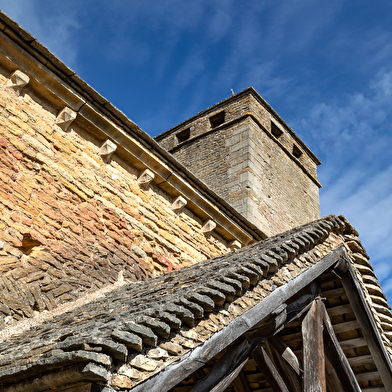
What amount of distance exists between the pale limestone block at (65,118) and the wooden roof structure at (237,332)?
8.78 feet

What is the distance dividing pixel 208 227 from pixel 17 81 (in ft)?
12.3

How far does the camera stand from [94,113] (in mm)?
6109

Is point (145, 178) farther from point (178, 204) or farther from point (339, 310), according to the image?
point (339, 310)

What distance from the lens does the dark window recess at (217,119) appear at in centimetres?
1366

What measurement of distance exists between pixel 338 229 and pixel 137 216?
2.74 m

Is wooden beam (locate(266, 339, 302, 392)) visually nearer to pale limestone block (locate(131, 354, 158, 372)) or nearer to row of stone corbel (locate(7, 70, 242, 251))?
pale limestone block (locate(131, 354, 158, 372))

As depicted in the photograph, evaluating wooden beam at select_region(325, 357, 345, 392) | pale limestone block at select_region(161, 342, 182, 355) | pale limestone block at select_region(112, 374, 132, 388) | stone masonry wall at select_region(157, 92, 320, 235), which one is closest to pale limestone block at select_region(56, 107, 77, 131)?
pale limestone block at select_region(161, 342, 182, 355)

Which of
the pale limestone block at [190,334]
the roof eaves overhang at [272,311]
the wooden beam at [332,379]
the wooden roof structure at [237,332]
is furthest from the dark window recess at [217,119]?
the pale limestone block at [190,334]

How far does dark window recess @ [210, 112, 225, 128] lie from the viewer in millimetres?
13656

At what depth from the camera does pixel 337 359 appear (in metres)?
4.38

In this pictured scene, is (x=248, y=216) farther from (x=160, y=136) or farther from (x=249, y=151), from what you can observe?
(x=160, y=136)

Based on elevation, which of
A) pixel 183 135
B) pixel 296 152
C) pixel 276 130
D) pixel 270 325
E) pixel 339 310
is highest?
pixel 183 135

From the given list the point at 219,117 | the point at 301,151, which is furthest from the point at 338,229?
the point at 301,151

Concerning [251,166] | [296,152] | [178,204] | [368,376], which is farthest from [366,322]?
[296,152]
